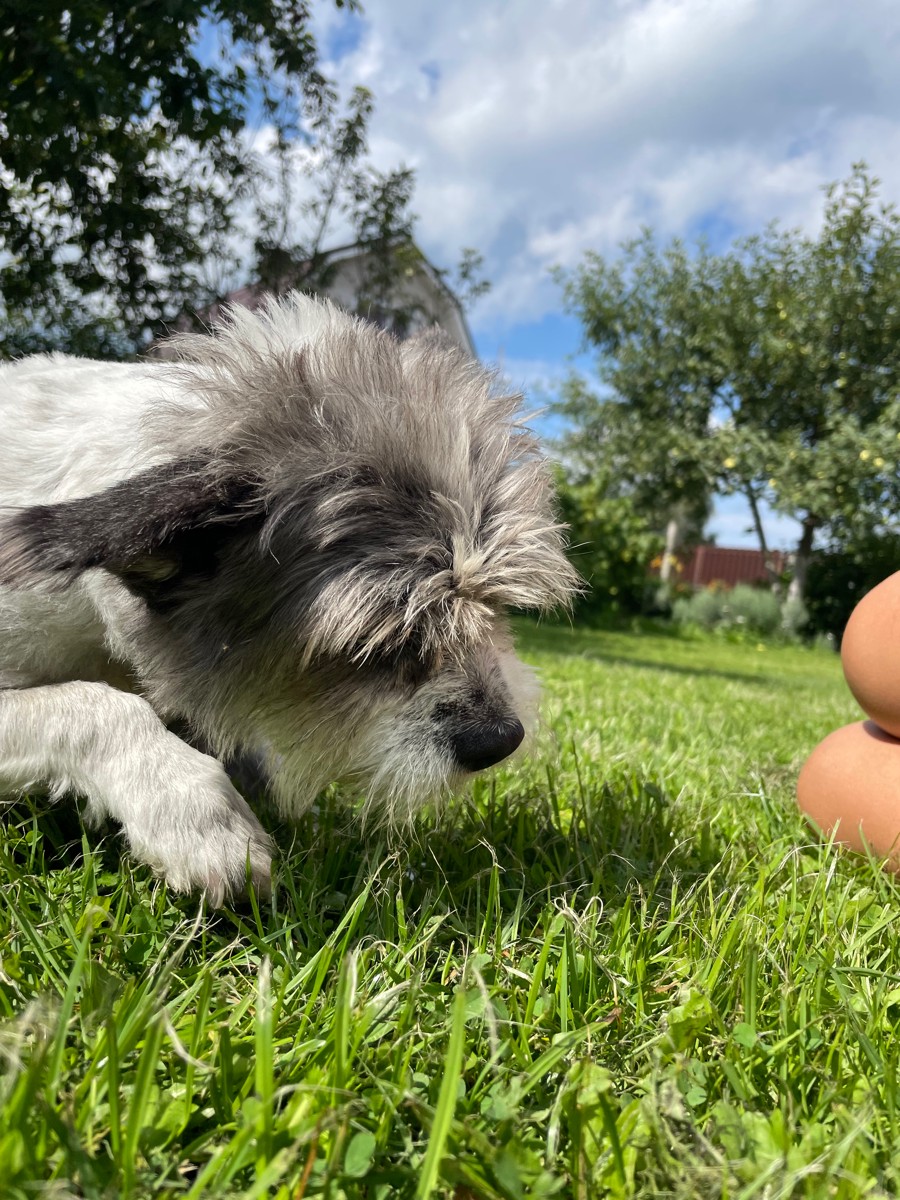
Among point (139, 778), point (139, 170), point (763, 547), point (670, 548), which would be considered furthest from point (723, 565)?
point (139, 778)

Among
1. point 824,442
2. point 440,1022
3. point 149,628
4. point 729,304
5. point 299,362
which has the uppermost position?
point 729,304

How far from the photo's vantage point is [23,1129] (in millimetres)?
1241

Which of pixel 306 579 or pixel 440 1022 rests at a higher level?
pixel 306 579

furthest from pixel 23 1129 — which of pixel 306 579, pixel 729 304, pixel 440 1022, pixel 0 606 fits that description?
pixel 729 304

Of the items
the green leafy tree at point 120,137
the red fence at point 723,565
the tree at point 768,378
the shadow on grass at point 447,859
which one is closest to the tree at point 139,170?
the green leafy tree at point 120,137

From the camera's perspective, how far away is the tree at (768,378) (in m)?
25.6

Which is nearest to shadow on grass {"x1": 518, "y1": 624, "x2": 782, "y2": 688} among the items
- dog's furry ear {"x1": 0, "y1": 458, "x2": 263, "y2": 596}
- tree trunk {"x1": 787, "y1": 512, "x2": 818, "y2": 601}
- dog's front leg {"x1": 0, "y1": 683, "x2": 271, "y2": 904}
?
Answer: dog's furry ear {"x1": 0, "y1": 458, "x2": 263, "y2": 596}

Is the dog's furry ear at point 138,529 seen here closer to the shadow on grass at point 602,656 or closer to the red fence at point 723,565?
the shadow on grass at point 602,656

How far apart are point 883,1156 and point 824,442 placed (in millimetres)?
26857

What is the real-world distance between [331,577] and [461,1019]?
134cm

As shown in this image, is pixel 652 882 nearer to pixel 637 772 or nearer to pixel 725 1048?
pixel 725 1048

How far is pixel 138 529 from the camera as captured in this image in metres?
2.20

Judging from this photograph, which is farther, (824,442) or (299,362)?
(824,442)

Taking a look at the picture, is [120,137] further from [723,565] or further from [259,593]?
[723,565]
